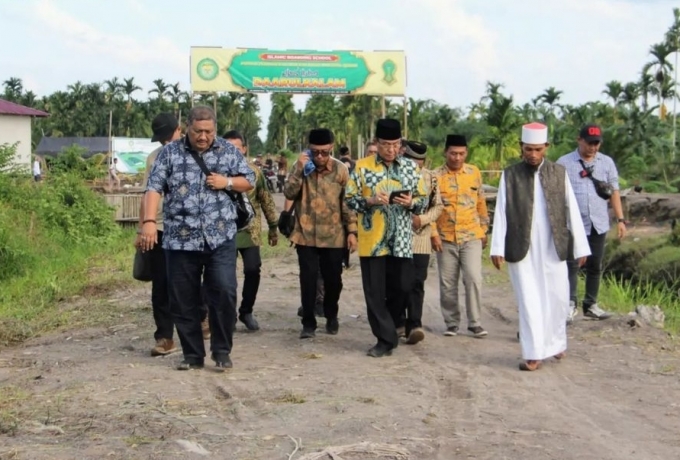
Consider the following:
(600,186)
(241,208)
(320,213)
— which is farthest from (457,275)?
(241,208)

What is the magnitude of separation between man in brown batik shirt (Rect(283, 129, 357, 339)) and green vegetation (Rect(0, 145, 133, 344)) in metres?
2.83

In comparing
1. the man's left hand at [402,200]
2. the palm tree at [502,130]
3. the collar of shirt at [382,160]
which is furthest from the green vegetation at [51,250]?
the palm tree at [502,130]

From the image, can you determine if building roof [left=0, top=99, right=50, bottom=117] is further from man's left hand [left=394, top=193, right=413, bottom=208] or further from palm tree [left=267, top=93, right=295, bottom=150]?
palm tree [left=267, top=93, right=295, bottom=150]

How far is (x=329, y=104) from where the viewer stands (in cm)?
7906

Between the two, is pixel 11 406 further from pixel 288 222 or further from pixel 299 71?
pixel 299 71

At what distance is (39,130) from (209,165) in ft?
262

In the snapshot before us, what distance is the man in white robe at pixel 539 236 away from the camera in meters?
7.32

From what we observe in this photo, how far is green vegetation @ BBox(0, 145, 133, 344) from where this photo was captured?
10820mm

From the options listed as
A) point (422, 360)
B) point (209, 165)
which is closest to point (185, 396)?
point (209, 165)

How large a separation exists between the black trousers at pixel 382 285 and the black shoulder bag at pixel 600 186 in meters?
2.31

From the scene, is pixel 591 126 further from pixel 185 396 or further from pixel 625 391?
pixel 185 396

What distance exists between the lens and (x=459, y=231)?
8.54m

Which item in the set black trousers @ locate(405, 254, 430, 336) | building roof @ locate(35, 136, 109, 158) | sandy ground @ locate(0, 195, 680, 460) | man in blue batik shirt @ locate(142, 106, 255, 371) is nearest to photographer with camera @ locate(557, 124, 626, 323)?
sandy ground @ locate(0, 195, 680, 460)

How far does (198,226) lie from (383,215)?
59.9 inches
